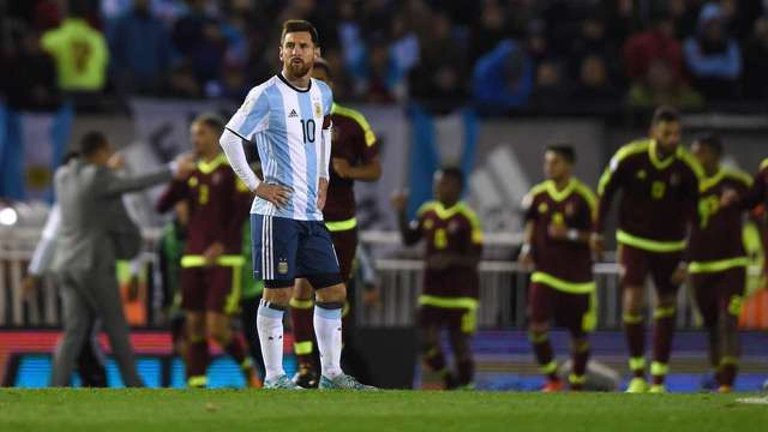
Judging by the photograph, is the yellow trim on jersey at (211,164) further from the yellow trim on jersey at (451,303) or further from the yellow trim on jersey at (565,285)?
the yellow trim on jersey at (565,285)

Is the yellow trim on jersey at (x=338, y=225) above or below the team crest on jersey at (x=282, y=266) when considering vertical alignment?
above

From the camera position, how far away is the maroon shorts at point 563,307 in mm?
21156

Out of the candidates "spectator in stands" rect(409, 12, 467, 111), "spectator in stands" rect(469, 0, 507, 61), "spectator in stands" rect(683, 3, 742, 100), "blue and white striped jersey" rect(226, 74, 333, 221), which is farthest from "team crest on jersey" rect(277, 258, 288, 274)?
"spectator in stands" rect(683, 3, 742, 100)

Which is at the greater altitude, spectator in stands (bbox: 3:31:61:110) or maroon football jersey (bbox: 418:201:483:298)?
spectator in stands (bbox: 3:31:61:110)

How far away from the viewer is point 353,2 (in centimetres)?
2736

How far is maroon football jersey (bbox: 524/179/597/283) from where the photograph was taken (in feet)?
69.1

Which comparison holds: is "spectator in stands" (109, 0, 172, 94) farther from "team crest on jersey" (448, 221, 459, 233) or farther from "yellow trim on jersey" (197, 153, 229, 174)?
"yellow trim on jersey" (197, 153, 229, 174)

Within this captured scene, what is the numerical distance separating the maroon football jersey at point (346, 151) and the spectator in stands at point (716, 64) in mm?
10964

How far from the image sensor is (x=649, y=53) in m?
26.2

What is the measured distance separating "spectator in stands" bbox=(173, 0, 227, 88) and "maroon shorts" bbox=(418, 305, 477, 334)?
17.1 feet

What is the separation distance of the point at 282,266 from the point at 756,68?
44.5 ft

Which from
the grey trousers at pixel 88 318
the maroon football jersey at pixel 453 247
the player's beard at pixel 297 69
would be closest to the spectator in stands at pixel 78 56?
the grey trousers at pixel 88 318

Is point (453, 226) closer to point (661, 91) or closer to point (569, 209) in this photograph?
point (569, 209)

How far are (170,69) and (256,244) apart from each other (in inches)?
482
